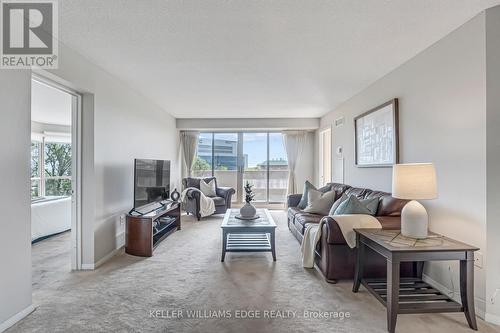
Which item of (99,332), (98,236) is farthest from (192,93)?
(99,332)

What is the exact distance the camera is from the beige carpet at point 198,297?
2.02 meters

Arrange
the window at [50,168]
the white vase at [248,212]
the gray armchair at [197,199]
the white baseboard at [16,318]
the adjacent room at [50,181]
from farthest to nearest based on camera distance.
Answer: the window at [50,168] → the gray armchair at [197,199] → the white vase at [248,212] → the adjacent room at [50,181] → the white baseboard at [16,318]

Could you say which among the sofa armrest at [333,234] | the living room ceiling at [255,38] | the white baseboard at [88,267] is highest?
the living room ceiling at [255,38]

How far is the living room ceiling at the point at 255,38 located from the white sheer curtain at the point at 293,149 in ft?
10.2

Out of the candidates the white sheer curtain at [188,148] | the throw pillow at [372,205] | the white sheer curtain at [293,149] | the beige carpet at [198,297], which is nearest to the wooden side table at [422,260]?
the beige carpet at [198,297]

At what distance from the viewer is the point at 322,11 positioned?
81.5 inches

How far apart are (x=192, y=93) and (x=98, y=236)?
2577mm

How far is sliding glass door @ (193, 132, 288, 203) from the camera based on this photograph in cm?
749

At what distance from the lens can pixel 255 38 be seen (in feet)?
8.21

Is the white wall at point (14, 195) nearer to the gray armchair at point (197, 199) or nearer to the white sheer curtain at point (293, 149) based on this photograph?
the gray armchair at point (197, 199)

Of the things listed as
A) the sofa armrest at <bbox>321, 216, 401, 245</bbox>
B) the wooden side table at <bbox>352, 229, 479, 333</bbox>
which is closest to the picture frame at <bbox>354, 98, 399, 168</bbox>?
the sofa armrest at <bbox>321, 216, 401, 245</bbox>

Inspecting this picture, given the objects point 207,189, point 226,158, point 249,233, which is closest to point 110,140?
point 249,233

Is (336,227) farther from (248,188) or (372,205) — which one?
(248,188)

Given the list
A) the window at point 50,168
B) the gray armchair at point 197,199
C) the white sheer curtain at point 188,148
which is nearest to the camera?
the gray armchair at point 197,199
